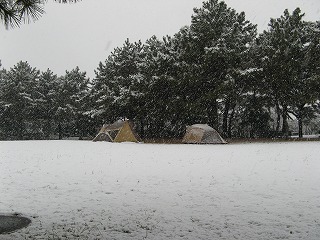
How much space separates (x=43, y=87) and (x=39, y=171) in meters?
45.3

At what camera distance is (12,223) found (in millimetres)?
5922

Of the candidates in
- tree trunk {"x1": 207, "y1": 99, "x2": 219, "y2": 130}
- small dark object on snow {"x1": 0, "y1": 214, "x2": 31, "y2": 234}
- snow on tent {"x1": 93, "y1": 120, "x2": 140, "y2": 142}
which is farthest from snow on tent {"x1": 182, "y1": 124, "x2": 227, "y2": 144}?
small dark object on snow {"x1": 0, "y1": 214, "x2": 31, "y2": 234}

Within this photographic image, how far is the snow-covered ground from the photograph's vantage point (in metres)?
5.69

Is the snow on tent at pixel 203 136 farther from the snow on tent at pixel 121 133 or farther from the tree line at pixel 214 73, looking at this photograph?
the snow on tent at pixel 121 133

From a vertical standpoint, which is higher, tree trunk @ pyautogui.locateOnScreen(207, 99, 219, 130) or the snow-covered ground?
tree trunk @ pyautogui.locateOnScreen(207, 99, 219, 130)

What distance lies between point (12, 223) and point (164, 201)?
3.27m

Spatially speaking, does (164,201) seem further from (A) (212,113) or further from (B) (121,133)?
(A) (212,113)

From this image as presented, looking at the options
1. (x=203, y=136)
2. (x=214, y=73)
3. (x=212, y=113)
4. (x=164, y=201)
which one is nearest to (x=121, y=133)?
(x=203, y=136)

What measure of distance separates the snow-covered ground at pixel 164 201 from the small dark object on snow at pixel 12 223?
0.18 m

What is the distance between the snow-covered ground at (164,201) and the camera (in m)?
5.69

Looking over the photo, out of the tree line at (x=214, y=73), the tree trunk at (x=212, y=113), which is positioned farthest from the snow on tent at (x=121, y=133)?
the tree trunk at (x=212, y=113)

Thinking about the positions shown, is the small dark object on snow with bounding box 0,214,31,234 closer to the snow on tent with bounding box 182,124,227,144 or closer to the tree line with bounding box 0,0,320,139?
the snow on tent with bounding box 182,124,227,144

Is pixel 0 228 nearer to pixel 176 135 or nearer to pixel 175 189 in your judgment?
pixel 175 189

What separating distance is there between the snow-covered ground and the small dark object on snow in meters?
0.18
